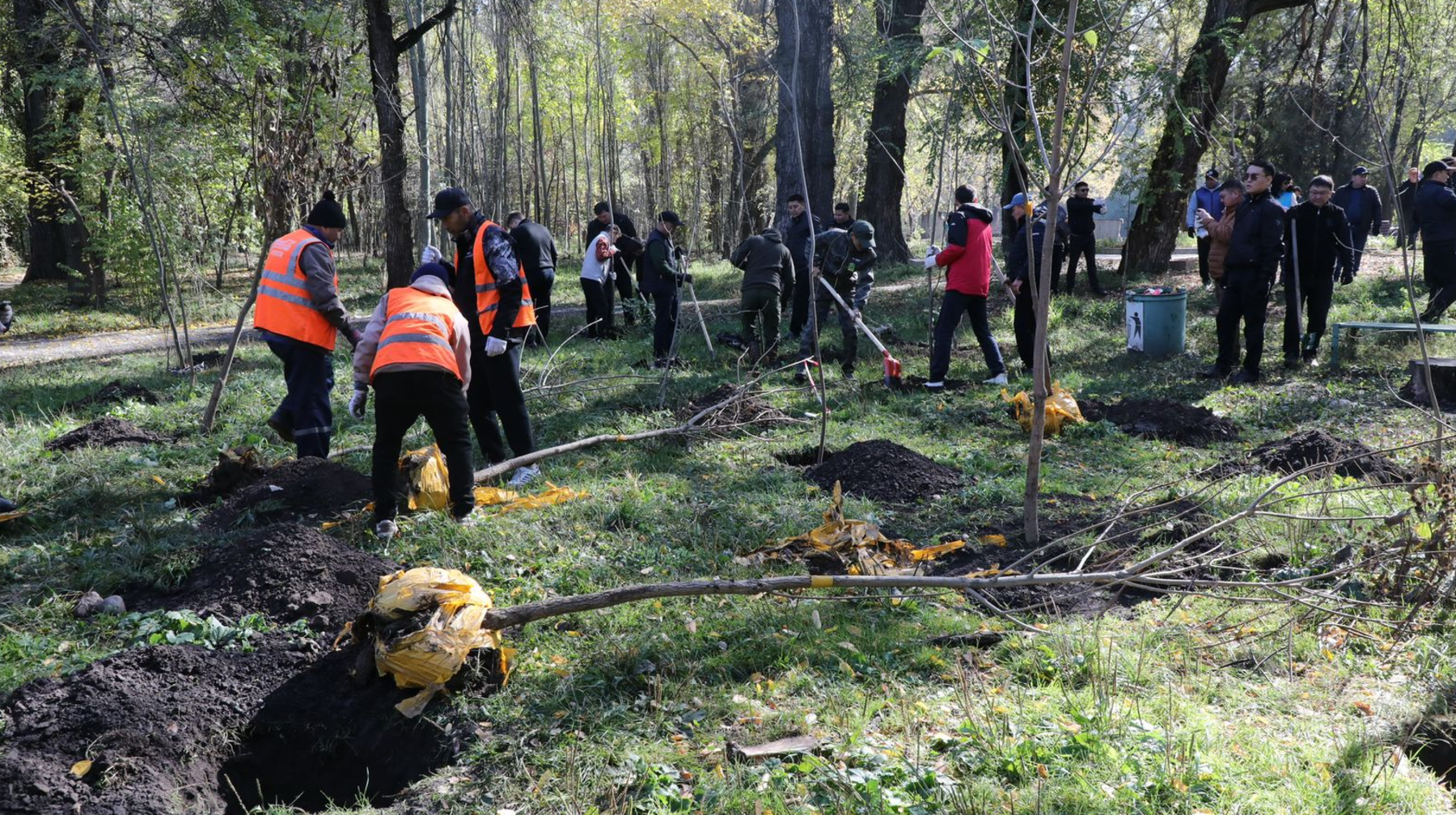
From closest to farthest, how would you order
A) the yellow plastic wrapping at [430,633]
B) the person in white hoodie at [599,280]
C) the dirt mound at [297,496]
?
1. the yellow plastic wrapping at [430,633]
2. the dirt mound at [297,496]
3. the person in white hoodie at [599,280]

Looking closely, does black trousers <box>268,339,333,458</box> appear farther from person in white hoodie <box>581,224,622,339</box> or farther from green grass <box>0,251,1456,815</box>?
person in white hoodie <box>581,224,622,339</box>

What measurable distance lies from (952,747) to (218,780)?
2.63 m

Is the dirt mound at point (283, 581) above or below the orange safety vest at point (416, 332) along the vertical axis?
below

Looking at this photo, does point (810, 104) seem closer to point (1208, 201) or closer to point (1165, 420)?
point (1208, 201)

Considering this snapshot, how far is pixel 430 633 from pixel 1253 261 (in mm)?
8019

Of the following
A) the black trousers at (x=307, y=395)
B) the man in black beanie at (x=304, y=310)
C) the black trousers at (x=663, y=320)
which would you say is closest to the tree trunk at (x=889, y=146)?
the black trousers at (x=663, y=320)

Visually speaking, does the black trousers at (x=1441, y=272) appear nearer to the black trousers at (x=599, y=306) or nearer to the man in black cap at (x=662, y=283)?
the man in black cap at (x=662, y=283)

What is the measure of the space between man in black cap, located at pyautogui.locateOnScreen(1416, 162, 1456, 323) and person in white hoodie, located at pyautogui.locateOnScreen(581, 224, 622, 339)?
30.4 ft

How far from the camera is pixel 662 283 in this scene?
10.2 m

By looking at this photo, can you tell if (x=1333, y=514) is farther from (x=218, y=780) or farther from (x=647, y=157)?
(x=647, y=157)

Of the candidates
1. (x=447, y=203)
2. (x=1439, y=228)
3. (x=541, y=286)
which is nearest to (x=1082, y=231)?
(x=1439, y=228)

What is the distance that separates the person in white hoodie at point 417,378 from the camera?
4.79m

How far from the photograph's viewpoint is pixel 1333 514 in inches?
203

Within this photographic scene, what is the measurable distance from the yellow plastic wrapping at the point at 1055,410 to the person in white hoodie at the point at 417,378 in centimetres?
454
